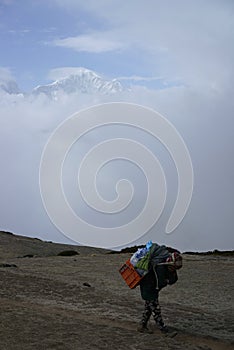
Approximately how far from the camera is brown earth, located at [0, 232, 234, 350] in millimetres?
10859

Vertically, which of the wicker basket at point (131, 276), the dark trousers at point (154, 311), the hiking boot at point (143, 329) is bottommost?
the hiking boot at point (143, 329)

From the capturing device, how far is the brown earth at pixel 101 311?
1086 cm

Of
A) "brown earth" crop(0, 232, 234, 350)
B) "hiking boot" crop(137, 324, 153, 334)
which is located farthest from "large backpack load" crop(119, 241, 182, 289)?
"brown earth" crop(0, 232, 234, 350)

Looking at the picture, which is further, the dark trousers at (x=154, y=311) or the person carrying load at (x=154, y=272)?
the dark trousers at (x=154, y=311)

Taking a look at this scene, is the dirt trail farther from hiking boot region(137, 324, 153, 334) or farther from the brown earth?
hiking boot region(137, 324, 153, 334)

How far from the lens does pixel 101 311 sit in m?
14.3

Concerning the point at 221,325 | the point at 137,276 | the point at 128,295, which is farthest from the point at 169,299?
the point at 137,276

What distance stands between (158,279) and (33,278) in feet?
32.4

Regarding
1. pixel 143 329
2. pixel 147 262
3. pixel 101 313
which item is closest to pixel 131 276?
pixel 147 262

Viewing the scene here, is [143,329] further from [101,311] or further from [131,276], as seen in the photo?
[101,311]

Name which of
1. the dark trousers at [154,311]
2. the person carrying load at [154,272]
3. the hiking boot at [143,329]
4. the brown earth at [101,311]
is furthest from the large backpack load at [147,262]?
the brown earth at [101,311]

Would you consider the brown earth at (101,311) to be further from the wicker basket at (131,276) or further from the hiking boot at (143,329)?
the wicker basket at (131,276)

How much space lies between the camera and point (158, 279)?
37.1 feet

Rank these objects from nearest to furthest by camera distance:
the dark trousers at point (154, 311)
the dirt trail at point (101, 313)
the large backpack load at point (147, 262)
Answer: the dirt trail at point (101, 313) < the large backpack load at point (147, 262) < the dark trousers at point (154, 311)
